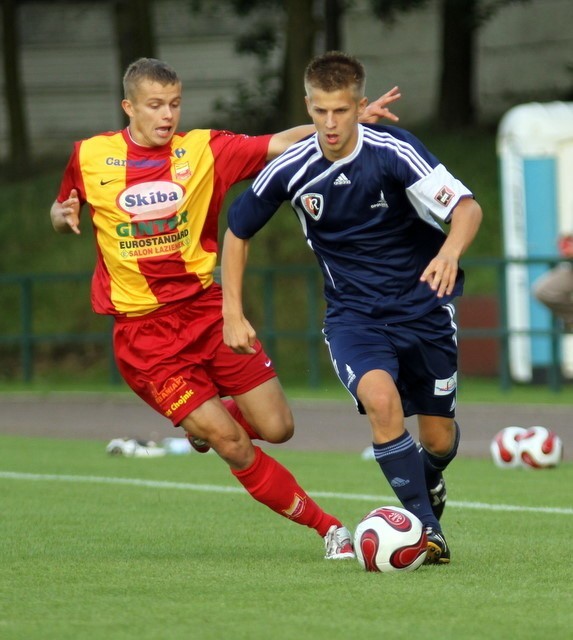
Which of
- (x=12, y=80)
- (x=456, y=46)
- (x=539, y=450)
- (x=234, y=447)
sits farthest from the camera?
(x=12, y=80)

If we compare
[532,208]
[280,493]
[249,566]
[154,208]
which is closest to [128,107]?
[154,208]

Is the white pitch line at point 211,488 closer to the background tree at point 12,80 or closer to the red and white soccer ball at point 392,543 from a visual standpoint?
the red and white soccer ball at point 392,543

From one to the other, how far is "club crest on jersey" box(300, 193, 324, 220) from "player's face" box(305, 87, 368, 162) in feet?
0.74

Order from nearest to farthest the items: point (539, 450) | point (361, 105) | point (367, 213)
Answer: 1. point (361, 105)
2. point (367, 213)
3. point (539, 450)

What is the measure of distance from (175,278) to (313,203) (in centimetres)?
92

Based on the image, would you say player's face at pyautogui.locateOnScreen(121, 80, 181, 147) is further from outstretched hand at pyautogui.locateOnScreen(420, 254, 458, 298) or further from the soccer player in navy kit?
outstretched hand at pyautogui.locateOnScreen(420, 254, 458, 298)

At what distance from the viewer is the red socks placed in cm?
720

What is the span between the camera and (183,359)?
7.29 metres

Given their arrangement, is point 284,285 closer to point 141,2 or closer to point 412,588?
point 141,2

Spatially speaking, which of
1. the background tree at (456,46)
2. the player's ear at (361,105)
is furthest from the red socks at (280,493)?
the background tree at (456,46)

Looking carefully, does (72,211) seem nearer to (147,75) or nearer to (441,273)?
(147,75)

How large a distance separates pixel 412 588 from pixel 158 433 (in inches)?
383

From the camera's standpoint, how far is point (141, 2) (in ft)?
89.4

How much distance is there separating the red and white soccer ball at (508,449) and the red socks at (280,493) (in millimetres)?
4554
